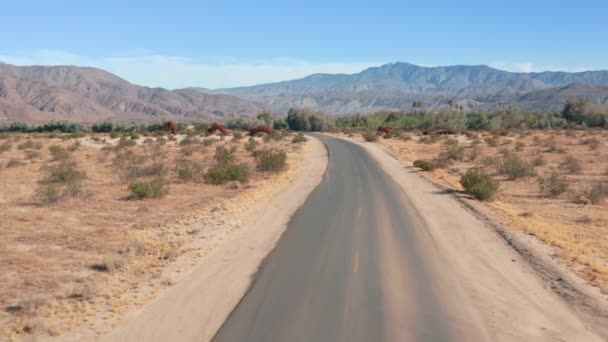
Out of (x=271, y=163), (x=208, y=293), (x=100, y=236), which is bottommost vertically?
(x=100, y=236)

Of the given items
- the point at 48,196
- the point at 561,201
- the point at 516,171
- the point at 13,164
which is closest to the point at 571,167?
the point at 516,171

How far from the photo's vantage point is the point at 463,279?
1382cm

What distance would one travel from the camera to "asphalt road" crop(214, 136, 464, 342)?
1047 centimetres

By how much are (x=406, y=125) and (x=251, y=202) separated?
355 feet

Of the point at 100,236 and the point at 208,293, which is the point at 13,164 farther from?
the point at 208,293

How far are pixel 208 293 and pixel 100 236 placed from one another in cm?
761

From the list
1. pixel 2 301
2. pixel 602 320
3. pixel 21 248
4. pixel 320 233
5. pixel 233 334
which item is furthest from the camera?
pixel 320 233

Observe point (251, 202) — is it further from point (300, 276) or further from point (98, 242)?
point (300, 276)

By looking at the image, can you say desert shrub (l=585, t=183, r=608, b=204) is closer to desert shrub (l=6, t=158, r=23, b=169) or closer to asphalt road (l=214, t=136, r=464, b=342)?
asphalt road (l=214, t=136, r=464, b=342)

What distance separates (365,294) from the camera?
40.9 ft

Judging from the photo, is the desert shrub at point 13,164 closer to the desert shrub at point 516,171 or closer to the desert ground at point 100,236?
the desert ground at point 100,236

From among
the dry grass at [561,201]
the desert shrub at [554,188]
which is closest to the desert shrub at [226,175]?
the dry grass at [561,201]

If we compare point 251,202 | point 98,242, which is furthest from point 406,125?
point 98,242

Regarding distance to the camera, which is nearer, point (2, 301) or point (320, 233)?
point (2, 301)
